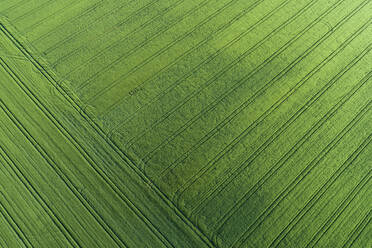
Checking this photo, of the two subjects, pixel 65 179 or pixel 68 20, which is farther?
pixel 68 20

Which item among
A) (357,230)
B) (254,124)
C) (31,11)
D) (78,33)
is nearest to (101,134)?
(78,33)

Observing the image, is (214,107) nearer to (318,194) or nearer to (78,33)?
(318,194)

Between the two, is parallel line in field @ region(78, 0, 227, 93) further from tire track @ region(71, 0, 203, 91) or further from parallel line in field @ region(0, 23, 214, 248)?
parallel line in field @ region(0, 23, 214, 248)

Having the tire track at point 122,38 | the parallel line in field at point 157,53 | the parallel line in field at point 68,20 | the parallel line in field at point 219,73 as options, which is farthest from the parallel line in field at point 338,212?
the parallel line in field at point 68,20

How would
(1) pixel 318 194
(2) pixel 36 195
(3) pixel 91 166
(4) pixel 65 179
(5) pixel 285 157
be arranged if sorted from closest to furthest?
(1) pixel 318 194
(2) pixel 36 195
(4) pixel 65 179
(3) pixel 91 166
(5) pixel 285 157

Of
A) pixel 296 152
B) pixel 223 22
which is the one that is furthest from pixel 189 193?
pixel 223 22
